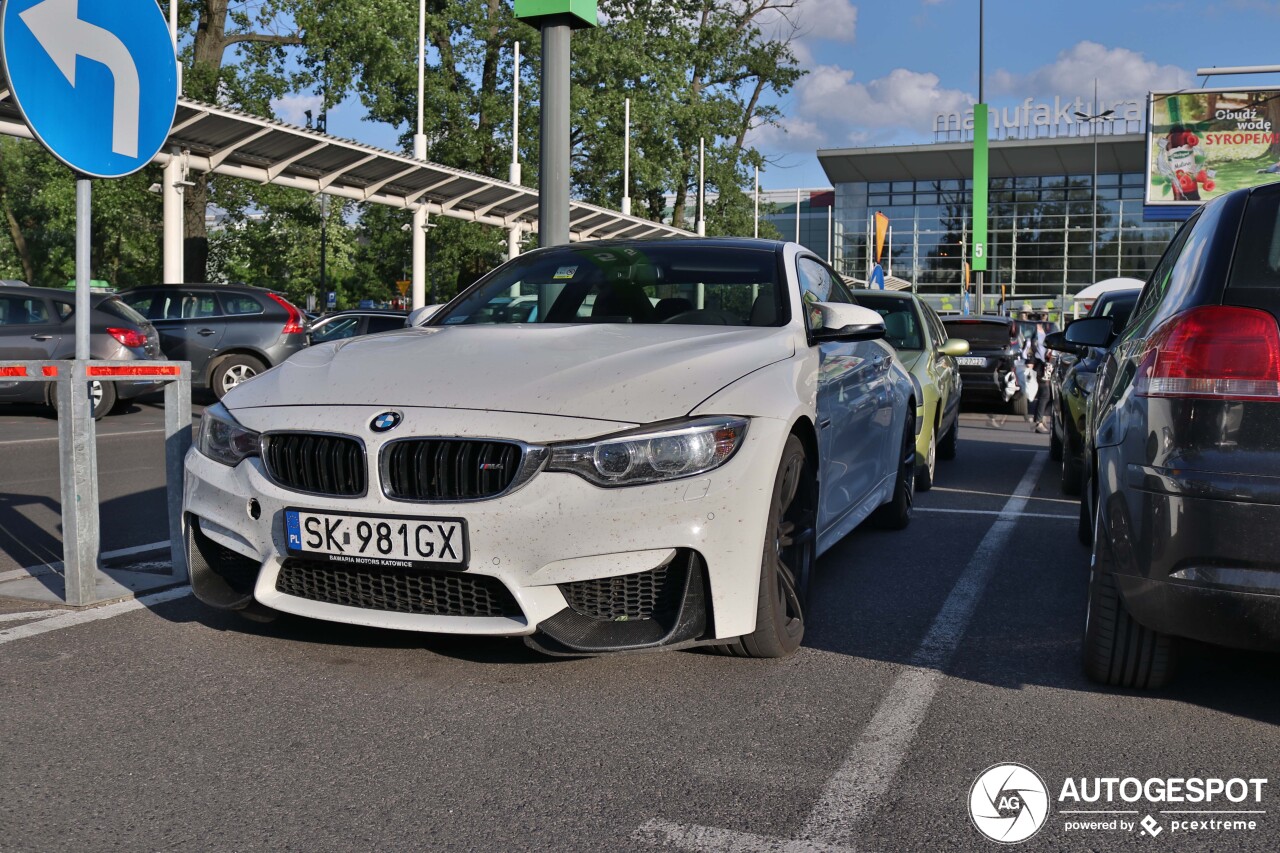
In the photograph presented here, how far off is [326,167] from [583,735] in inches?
735

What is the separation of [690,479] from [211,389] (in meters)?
13.8

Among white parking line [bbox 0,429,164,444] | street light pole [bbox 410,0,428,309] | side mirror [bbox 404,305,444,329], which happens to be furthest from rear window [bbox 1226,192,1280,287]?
street light pole [bbox 410,0,428,309]

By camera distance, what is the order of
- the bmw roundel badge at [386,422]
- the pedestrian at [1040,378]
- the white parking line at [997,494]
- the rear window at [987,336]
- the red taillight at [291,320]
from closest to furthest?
the bmw roundel badge at [386,422]
the white parking line at [997,494]
the pedestrian at [1040,378]
the red taillight at [291,320]
the rear window at [987,336]

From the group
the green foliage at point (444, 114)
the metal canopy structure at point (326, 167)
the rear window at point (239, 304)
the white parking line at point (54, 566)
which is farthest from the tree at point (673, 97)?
the white parking line at point (54, 566)

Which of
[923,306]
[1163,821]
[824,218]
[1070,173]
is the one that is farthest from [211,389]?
[824,218]

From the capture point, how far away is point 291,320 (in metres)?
16.6

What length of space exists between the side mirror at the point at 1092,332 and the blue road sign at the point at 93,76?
378 cm

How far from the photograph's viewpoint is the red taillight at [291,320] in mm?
16578

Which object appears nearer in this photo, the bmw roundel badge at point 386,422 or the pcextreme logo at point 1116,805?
the pcextreme logo at point 1116,805

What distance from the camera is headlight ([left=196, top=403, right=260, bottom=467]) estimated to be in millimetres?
3975

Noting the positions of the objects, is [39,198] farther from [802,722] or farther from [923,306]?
[802,722]

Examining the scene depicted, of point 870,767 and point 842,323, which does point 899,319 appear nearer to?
point 842,323

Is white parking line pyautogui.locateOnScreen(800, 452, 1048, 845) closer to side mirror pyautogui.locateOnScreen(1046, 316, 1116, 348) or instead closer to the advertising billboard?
side mirror pyautogui.locateOnScreen(1046, 316, 1116, 348)

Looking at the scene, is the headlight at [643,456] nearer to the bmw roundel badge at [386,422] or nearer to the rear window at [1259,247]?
the bmw roundel badge at [386,422]
